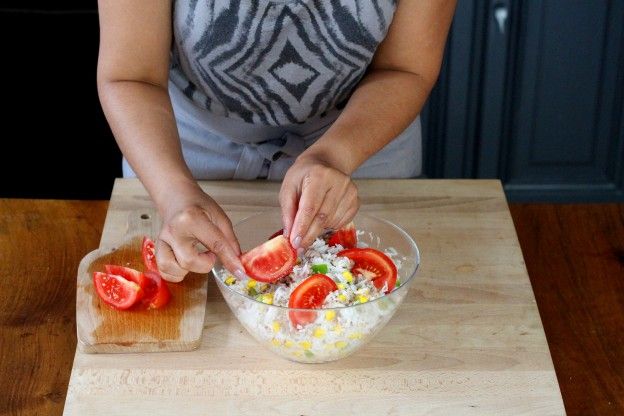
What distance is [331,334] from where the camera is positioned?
1099mm

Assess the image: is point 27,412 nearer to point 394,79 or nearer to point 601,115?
point 394,79

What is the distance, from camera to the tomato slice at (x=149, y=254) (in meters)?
1.30

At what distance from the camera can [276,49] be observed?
1.40m

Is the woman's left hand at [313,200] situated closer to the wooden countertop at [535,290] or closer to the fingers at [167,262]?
the fingers at [167,262]

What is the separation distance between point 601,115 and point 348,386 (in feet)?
5.59

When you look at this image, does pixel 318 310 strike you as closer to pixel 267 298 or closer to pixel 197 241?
pixel 267 298

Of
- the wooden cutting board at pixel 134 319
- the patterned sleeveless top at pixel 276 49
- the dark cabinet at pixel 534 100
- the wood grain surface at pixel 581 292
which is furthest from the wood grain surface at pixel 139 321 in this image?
the dark cabinet at pixel 534 100

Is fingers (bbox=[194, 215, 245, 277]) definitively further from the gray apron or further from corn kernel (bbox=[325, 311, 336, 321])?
the gray apron

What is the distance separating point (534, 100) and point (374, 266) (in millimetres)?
1517

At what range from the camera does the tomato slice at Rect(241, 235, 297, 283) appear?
1143 mm

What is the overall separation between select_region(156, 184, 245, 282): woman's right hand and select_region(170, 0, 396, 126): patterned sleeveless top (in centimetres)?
29

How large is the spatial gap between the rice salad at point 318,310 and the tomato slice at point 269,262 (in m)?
0.01

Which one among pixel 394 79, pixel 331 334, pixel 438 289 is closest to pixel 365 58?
pixel 394 79

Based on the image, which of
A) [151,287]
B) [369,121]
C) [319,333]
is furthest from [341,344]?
[369,121]
